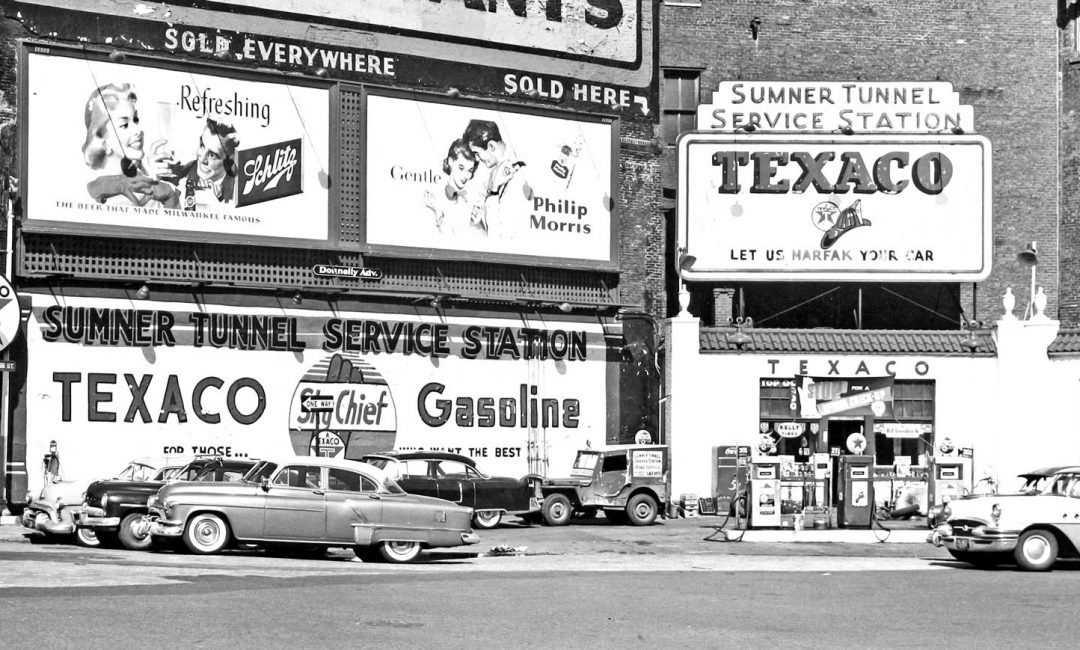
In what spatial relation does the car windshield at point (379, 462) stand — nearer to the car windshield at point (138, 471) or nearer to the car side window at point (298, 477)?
the car windshield at point (138, 471)

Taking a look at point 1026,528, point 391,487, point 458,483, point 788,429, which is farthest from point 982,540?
point 788,429

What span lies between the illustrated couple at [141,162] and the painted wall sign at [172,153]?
0.07 ft

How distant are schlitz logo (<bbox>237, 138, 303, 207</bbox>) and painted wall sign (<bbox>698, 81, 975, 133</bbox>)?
36.4 ft

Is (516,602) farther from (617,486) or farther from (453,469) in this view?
(617,486)

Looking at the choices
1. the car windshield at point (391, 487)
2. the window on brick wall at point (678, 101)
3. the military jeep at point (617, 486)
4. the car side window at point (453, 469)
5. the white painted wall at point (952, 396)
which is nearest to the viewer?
the car windshield at point (391, 487)

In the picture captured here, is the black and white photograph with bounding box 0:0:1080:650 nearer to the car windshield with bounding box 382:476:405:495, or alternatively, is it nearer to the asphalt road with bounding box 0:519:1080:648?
the car windshield with bounding box 382:476:405:495

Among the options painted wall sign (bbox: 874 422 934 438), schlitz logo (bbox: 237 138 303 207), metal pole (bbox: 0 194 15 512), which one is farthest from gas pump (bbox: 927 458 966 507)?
metal pole (bbox: 0 194 15 512)

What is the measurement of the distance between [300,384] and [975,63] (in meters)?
20.5

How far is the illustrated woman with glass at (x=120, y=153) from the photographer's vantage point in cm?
3197

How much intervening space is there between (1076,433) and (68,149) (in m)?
23.2

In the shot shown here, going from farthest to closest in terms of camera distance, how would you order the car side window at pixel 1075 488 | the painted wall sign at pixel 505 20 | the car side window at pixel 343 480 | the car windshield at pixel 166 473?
1. the painted wall sign at pixel 505 20
2. the car windshield at pixel 166 473
3. the car side window at pixel 1075 488
4. the car side window at pixel 343 480

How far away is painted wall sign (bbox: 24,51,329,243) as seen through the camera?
31.5 meters

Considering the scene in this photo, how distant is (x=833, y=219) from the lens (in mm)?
39688

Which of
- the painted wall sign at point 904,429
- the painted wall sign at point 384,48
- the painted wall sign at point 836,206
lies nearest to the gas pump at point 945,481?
the painted wall sign at point 904,429
